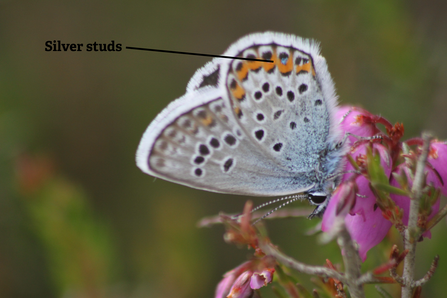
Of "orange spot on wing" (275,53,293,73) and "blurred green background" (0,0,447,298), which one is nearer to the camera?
"orange spot on wing" (275,53,293,73)

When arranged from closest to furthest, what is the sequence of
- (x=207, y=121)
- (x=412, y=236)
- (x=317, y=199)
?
(x=412, y=236), (x=317, y=199), (x=207, y=121)

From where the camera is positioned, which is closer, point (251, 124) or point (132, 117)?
point (251, 124)

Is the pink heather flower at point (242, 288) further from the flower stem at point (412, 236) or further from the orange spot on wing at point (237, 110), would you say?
the orange spot on wing at point (237, 110)

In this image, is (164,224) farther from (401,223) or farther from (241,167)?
(401,223)

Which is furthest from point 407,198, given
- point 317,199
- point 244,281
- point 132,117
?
point 132,117

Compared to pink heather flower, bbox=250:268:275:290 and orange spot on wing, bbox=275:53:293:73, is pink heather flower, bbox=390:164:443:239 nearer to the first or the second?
pink heather flower, bbox=250:268:275:290

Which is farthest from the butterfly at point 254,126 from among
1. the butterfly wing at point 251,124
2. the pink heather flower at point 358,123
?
the pink heather flower at point 358,123

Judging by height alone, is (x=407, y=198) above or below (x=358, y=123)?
below

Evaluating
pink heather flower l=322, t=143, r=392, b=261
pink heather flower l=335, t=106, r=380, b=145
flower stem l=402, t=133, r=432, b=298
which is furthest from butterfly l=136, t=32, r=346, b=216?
flower stem l=402, t=133, r=432, b=298

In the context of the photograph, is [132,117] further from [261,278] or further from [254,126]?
[261,278]
